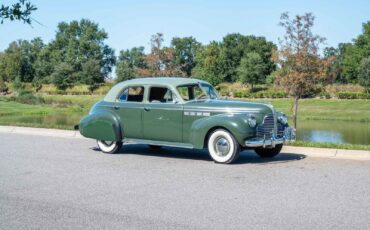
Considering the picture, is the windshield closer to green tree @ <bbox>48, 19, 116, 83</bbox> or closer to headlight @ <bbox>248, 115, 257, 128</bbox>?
headlight @ <bbox>248, 115, 257, 128</bbox>

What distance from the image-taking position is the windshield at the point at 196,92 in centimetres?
1144

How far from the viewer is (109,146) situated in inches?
481

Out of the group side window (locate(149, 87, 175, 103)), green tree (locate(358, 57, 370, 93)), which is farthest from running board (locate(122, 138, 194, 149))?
green tree (locate(358, 57, 370, 93))

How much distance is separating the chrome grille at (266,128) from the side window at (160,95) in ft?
6.84

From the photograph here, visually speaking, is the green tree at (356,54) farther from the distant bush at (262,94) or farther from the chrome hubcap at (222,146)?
the chrome hubcap at (222,146)

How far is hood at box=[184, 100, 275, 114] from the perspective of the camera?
10461 millimetres

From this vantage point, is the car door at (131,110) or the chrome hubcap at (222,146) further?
the car door at (131,110)

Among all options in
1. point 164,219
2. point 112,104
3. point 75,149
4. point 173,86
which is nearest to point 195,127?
point 173,86

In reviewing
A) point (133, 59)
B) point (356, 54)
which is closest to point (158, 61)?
point (356, 54)

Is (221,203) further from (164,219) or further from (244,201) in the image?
(164,219)

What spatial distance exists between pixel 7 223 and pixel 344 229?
3693 millimetres

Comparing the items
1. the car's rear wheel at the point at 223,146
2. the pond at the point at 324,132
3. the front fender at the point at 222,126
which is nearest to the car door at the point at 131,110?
the front fender at the point at 222,126

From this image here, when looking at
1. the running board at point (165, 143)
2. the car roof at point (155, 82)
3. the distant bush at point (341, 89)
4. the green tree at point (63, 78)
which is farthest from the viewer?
the green tree at point (63, 78)

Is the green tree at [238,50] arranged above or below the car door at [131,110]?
above
